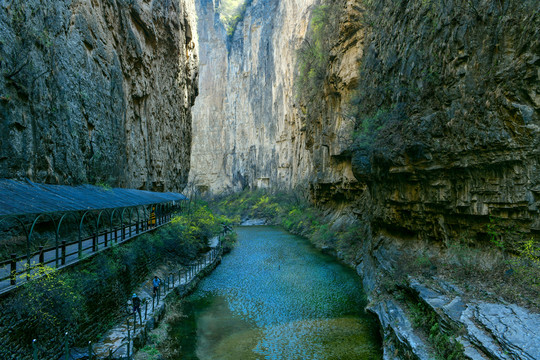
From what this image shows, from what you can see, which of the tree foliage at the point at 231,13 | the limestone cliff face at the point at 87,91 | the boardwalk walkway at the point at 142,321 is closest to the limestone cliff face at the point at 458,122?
the boardwalk walkway at the point at 142,321

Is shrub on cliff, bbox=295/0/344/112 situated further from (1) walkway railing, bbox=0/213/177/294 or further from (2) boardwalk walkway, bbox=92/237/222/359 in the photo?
(1) walkway railing, bbox=0/213/177/294

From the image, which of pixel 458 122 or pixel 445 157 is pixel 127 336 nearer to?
pixel 445 157

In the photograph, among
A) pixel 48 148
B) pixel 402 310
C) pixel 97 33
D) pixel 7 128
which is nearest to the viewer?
pixel 7 128

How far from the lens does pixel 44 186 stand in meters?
11.0

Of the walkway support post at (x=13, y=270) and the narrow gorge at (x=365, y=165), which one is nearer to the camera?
the walkway support post at (x=13, y=270)

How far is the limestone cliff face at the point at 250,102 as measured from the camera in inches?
2389

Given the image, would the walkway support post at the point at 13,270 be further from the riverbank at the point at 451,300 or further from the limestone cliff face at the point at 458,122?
the limestone cliff face at the point at 458,122

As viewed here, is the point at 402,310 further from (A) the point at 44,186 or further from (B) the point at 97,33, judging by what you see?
(B) the point at 97,33

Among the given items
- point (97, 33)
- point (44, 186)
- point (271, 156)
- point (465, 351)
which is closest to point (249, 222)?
point (271, 156)

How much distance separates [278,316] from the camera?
49.2 ft

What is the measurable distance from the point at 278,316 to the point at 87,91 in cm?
1450

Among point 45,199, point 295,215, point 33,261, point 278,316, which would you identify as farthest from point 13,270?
point 295,215

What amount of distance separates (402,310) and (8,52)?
53.5 ft

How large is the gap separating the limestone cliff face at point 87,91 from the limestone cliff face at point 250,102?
2928 cm
